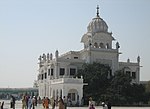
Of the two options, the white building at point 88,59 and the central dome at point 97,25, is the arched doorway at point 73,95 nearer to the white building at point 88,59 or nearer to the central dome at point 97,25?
the white building at point 88,59

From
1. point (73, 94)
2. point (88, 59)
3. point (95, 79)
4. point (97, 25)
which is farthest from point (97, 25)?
point (73, 94)

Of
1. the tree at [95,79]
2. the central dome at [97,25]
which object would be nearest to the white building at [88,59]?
the central dome at [97,25]

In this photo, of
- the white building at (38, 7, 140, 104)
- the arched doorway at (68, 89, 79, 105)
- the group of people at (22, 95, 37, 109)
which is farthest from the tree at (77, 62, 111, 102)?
the group of people at (22, 95, 37, 109)

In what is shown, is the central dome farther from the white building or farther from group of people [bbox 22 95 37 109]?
group of people [bbox 22 95 37 109]

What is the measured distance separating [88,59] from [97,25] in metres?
6.25

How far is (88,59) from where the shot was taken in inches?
2319

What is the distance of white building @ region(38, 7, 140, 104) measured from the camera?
57750 millimetres

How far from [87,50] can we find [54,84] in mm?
8666

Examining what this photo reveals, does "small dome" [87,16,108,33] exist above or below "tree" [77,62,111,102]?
above

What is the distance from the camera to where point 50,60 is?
196 feet

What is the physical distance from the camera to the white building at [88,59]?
57.8 meters

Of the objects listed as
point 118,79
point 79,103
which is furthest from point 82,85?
point 118,79

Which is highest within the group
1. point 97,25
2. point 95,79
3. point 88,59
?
point 97,25

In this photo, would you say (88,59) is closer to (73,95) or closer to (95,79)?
(95,79)
